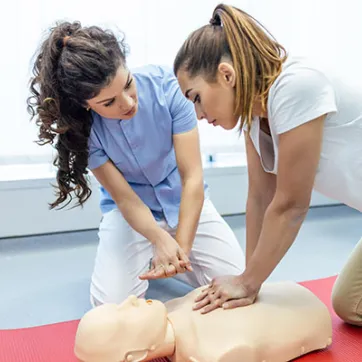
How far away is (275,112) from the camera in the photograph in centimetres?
114

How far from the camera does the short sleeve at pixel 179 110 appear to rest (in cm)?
165

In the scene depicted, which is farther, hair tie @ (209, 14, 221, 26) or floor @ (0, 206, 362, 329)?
floor @ (0, 206, 362, 329)

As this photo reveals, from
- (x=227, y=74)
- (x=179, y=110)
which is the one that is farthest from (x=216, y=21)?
(x=179, y=110)

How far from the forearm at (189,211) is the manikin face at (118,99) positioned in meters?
0.31

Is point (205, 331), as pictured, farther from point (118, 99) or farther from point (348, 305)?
point (118, 99)

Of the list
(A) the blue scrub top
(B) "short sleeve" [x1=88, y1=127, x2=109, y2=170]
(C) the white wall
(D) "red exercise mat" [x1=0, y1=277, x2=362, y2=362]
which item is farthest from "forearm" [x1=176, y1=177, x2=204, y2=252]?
(C) the white wall

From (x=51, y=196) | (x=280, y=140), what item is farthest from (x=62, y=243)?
(x=280, y=140)

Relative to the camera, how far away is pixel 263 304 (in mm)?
1316

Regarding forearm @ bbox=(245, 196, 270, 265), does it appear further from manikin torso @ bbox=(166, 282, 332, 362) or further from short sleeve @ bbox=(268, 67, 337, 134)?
short sleeve @ bbox=(268, 67, 337, 134)

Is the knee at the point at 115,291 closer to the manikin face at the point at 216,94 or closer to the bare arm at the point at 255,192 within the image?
the bare arm at the point at 255,192

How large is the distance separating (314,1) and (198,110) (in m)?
1.87

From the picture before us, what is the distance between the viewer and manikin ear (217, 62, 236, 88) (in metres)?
1.11

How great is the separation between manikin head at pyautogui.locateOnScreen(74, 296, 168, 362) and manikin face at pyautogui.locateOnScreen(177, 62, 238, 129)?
49 centimetres

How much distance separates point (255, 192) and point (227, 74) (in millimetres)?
464
